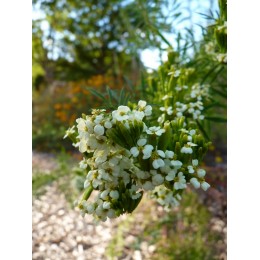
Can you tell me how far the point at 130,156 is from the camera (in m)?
0.93

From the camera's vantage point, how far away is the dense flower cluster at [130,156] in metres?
0.90

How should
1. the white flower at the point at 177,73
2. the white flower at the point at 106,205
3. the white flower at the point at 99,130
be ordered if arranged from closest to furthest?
the white flower at the point at 99,130 → the white flower at the point at 106,205 → the white flower at the point at 177,73

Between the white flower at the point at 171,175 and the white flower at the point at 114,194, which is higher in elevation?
the white flower at the point at 171,175

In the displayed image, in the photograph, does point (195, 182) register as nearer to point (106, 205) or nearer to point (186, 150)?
point (186, 150)

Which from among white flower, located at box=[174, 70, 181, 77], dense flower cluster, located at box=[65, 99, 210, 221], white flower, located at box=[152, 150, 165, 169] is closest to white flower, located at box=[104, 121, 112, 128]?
dense flower cluster, located at box=[65, 99, 210, 221]

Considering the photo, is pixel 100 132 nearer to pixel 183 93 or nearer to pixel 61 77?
pixel 183 93

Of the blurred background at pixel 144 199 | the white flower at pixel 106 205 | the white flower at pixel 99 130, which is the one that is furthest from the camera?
the blurred background at pixel 144 199

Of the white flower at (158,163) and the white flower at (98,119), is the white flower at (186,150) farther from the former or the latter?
the white flower at (98,119)

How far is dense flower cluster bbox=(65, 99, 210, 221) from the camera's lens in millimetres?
899

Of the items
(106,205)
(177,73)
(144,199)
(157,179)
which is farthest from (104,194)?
(144,199)

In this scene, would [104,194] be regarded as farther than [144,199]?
No

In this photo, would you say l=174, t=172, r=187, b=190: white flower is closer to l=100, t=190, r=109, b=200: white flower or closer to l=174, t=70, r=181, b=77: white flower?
l=100, t=190, r=109, b=200: white flower

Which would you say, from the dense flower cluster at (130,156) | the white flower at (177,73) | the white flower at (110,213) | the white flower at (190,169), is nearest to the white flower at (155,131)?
the dense flower cluster at (130,156)
